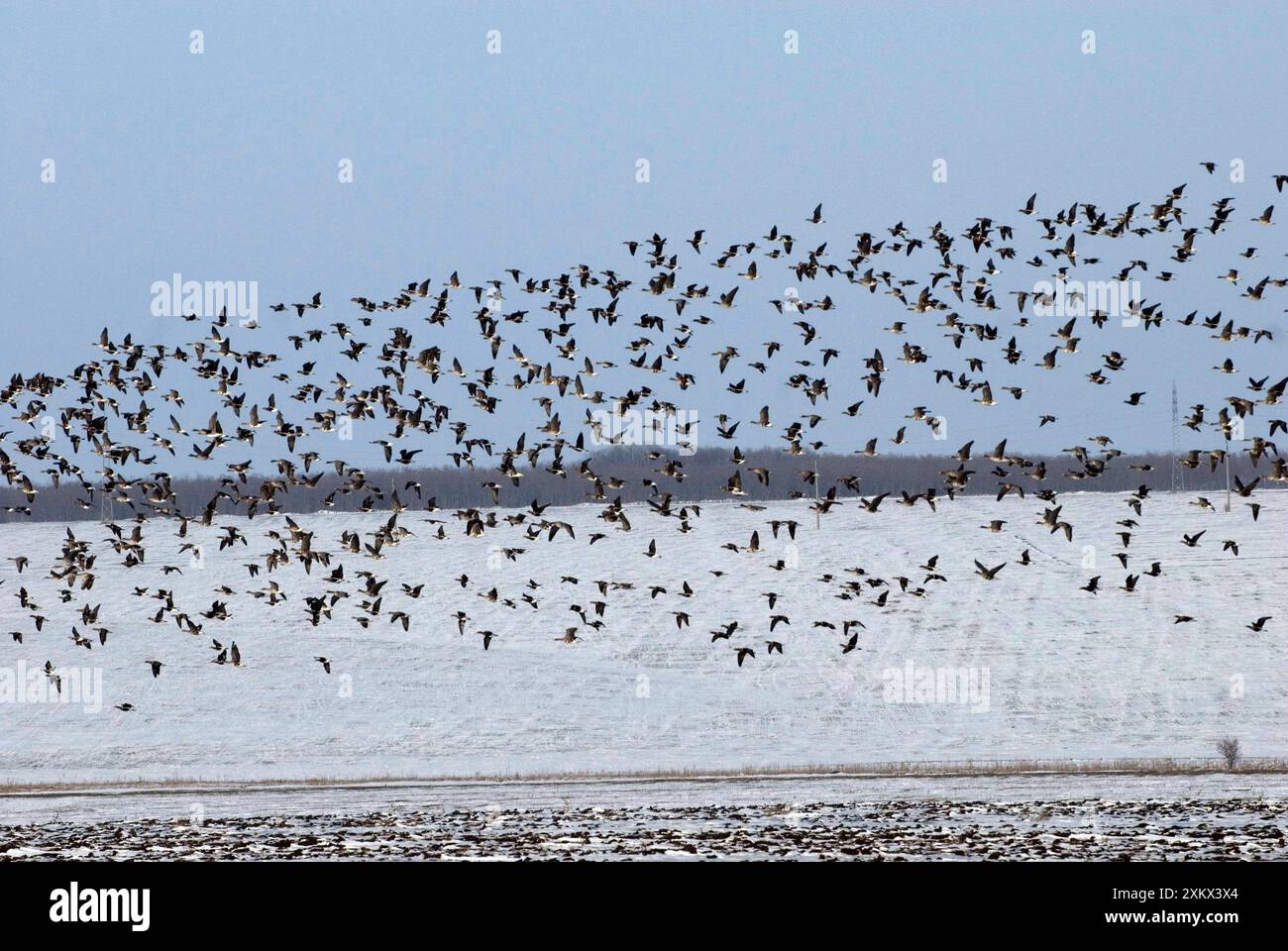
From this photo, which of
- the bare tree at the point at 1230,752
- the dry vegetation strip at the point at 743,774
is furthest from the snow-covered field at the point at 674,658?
the bare tree at the point at 1230,752

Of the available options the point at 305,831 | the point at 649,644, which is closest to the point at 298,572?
the point at 649,644

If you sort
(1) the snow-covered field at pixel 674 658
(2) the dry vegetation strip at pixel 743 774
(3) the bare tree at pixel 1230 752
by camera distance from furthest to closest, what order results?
(1) the snow-covered field at pixel 674 658 → (3) the bare tree at pixel 1230 752 → (2) the dry vegetation strip at pixel 743 774

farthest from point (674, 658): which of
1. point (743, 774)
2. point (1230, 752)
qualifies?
point (1230, 752)

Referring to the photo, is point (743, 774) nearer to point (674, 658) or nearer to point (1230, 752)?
point (1230, 752)

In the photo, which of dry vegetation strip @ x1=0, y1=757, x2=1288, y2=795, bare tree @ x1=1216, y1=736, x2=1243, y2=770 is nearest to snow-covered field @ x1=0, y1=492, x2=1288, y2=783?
dry vegetation strip @ x1=0, y1=757, x2=1288, y2=795

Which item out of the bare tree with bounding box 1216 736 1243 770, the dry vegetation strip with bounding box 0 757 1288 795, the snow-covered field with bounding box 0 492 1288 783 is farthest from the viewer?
the snow-covered field with bounding box 0 492 1288 783

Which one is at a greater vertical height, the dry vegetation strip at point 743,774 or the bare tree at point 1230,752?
the bare tree at point 1230,752

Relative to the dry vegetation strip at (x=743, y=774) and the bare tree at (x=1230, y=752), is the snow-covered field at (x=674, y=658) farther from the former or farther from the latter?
the bare tree at (x=1230, y=752)

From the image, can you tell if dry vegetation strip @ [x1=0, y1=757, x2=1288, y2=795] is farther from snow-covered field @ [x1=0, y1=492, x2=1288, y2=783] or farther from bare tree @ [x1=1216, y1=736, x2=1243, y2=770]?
snow-covered field @ [x1=0, y1=492, x2=1288, y2=783]
